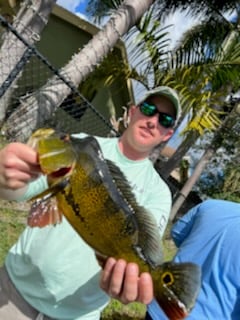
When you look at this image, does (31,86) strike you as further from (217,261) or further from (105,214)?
(105,214)

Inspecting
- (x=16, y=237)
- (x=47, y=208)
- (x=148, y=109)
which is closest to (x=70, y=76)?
(x=16, y=237)

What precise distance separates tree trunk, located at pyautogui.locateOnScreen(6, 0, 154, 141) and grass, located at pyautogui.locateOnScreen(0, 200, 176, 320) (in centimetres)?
115

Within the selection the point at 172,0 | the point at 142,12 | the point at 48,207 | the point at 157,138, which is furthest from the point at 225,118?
the point at 48,207

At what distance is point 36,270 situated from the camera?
7.89 ft

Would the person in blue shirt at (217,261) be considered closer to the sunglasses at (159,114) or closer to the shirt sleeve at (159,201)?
the shirt sleeve at (159,201)

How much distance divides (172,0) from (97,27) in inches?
85.8

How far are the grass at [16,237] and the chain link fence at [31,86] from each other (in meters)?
1.07

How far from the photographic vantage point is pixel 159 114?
2598 mm

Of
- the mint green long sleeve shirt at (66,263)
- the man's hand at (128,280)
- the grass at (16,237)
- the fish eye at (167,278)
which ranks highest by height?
the fish eye at (167,278)

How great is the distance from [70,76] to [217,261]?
4987 mm

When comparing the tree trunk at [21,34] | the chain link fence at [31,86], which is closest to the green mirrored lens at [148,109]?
the chain link fence at [31,86]

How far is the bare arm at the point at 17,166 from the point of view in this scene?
1.59 meters

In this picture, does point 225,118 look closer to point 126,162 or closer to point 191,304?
point 126,162

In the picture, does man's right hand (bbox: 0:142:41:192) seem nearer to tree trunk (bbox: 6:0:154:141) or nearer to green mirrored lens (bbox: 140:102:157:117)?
green mirrored lens (bbox: 140:102:157:117)
